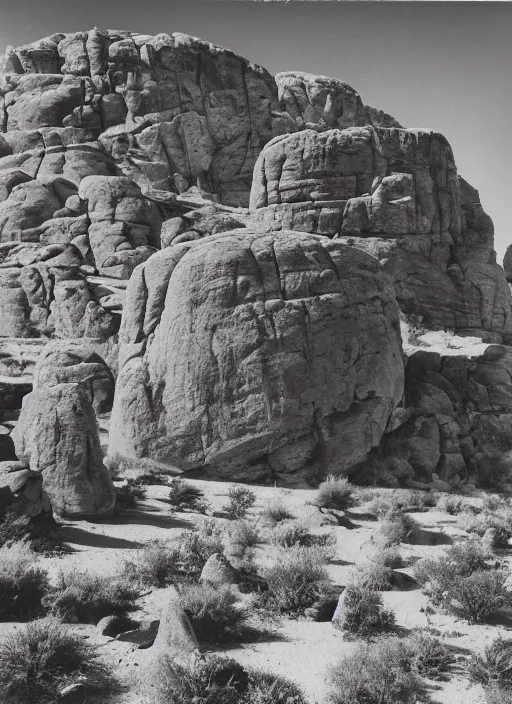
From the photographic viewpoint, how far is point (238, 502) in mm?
14312

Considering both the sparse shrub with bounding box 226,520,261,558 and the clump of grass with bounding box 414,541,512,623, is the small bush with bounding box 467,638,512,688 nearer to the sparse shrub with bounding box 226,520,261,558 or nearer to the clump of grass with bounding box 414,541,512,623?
the clump of grass with bounding box 414,541,512,623

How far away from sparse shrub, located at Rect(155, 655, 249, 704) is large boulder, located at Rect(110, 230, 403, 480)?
10.1 meters

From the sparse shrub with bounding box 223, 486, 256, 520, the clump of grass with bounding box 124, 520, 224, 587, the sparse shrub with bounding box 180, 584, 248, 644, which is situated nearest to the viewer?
the sparse shrub with bounding box 180, 584, 248, 644

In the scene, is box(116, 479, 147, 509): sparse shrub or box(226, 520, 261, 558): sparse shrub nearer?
box(226, 520, 261, 558): sparse shrub

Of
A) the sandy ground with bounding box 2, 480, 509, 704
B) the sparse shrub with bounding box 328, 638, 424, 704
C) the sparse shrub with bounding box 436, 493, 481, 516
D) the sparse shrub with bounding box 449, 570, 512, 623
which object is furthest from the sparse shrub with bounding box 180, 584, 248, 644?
the sparse shrub with bounding box 436, 493, 481, 516

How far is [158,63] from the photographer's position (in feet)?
208

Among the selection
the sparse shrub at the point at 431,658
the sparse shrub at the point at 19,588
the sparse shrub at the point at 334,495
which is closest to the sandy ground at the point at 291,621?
the sparse shrub at the point at 431,658

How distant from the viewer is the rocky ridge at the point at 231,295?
54.1 ft

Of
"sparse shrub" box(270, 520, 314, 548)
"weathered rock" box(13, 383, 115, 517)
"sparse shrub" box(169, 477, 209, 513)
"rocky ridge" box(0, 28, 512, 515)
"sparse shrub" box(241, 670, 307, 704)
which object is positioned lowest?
"sparse shrub" box(241, 670, 307, 704)

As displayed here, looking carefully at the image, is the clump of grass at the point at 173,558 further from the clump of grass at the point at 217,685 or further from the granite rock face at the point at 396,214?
the granite rock face at the point at 396,214

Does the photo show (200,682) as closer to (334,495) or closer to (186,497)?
(186,497)

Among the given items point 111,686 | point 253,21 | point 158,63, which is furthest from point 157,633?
point 158,63

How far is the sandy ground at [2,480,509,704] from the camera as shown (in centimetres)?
659

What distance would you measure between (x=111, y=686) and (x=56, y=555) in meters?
4.20
